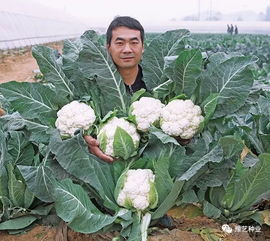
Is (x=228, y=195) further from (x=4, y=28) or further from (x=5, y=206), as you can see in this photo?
(x=4, y=28)

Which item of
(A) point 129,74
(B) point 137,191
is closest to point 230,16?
(A) point 129,74

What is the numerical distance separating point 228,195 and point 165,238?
1.19 ft

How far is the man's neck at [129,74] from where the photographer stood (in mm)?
2255

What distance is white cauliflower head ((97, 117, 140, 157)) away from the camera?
1.84 m

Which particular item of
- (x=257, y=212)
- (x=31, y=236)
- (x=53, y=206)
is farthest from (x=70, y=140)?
(x=257, y=212)

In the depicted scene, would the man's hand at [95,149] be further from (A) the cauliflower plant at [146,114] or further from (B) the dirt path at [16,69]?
(B) the dirt path at [16,69]

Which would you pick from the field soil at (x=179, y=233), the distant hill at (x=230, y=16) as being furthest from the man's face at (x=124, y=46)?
the distant hill at (x=230, y=16)

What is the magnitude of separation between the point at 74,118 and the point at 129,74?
1.71 ft

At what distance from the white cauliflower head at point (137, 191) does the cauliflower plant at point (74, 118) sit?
0.99ft

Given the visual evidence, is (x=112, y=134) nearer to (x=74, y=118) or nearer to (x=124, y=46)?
(x=74, y=118)

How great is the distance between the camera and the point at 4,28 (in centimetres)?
1702

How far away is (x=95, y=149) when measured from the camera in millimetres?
1869

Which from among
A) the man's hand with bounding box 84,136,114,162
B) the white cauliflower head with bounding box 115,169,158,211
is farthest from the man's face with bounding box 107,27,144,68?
the white cauliflower head with bounding box 115,169,158,211

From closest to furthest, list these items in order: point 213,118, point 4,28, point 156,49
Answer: point 213,118
point 156,49
point 4,28
